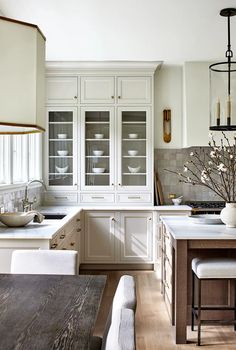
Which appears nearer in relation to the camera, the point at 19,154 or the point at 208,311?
the point at 208,311

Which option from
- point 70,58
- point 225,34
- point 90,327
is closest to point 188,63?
point 225,34

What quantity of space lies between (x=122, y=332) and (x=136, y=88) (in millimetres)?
4564

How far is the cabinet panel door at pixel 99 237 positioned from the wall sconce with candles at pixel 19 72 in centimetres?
381

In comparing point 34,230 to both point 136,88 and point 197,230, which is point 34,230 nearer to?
point 197,230

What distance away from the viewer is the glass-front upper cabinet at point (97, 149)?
5543 millimetres

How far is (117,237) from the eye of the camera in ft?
17.6

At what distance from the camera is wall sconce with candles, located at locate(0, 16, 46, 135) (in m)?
1.53

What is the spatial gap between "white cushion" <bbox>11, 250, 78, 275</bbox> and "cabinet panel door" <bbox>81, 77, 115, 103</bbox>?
3363 mm

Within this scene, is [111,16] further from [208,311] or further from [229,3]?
[208,311]

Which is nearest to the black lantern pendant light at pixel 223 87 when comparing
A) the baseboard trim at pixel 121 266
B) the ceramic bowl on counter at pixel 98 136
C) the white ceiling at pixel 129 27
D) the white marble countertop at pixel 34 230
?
the white ceiling at pixel 129 27

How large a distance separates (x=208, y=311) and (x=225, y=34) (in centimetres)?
271

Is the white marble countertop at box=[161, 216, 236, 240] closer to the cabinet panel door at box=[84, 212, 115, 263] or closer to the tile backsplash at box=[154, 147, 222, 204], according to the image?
the cabinet panel door at box=[84, 212, 115, 263]

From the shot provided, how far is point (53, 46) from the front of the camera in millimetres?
4746

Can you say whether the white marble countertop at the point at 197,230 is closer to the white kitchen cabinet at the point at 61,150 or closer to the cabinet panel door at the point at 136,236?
the cabinet panel door at the point at 136,236
